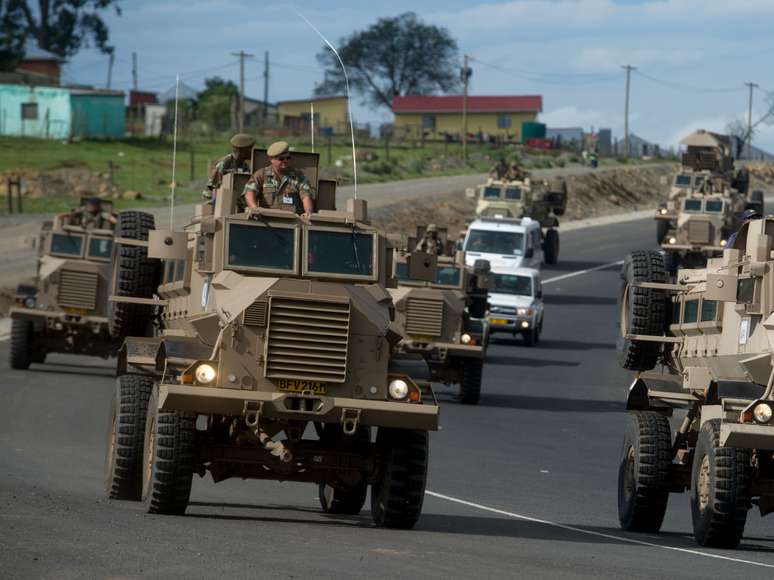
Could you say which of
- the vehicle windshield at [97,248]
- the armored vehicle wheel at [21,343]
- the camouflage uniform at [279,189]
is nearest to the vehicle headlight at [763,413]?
the camouflage uniform at [279,189]

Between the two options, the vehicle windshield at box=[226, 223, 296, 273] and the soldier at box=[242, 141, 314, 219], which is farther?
the soldier at box=[242, 141, 314, 219]

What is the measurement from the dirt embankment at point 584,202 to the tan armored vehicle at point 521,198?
623cm

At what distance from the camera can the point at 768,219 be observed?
13.6 metres

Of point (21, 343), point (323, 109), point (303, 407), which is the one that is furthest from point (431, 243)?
point (323, 109)

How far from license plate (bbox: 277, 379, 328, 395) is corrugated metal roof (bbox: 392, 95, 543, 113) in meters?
104

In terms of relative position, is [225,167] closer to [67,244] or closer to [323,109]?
[67,244]

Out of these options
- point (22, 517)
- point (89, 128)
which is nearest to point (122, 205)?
point (89, 128)

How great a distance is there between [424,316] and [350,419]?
1557 centimetres

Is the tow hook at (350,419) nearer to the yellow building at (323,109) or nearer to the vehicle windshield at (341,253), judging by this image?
the vehicle windshield at (341,253)

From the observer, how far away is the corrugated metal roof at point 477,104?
115m

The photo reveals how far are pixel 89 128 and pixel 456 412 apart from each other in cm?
4985

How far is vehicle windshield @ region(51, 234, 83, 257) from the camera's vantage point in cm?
2884

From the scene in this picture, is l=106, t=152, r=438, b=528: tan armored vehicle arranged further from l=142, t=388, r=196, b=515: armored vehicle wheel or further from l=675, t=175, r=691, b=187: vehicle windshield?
l=675, t=175, r=691, b=187: vehicle windshield

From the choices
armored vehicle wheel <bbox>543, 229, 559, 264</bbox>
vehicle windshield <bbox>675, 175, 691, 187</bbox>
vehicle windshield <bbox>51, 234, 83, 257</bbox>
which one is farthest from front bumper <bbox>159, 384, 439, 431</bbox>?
armored vehicle wheel <bbox>543, 229, 559, 264</bbox>
